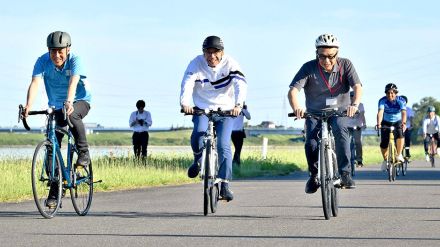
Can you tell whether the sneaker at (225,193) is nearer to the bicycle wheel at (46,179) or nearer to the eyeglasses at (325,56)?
the eyeglasses at (325,56)

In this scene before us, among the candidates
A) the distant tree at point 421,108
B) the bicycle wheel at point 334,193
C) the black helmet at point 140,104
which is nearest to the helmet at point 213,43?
the bicycle wheel at point 334,193

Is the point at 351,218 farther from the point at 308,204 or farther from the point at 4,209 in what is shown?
the point at 4,209

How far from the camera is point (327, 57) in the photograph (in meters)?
13.0

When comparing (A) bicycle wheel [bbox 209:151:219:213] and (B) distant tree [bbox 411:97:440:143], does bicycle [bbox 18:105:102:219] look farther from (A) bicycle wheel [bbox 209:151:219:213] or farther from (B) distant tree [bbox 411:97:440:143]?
(B) distant tree [bbox 411:97:440:143]

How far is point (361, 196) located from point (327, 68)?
4.66m

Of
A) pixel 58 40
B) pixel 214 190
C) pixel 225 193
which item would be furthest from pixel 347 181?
pixel 58 40

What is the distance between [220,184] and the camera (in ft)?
44.7

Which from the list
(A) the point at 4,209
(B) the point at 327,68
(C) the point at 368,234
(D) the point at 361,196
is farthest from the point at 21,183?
(C) the point at 368,234

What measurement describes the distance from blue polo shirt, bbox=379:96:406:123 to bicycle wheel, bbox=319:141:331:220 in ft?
35.9

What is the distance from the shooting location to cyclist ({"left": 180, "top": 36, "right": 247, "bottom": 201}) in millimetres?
13328

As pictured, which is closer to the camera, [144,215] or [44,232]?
[44,232]

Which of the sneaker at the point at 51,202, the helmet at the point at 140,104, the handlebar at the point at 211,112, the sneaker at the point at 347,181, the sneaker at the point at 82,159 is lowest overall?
the sneaker at the point at 51,202

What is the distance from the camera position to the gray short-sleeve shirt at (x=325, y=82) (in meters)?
13.1

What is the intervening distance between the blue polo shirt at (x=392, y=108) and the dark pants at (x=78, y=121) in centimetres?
1147
